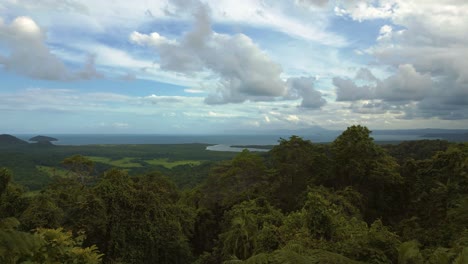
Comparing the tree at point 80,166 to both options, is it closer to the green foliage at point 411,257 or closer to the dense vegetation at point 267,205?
the dense vegetation at point 267,205

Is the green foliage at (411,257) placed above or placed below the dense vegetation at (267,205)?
above

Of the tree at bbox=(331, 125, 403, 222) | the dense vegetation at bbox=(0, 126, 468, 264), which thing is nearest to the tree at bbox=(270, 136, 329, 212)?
the dense vegetation at bbox=(0, 126, 468, 264)

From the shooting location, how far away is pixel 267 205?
24000 millimetres

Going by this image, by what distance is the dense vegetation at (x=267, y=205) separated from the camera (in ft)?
52.7

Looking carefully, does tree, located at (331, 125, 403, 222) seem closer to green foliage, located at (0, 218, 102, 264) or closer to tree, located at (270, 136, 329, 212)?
tree, located at (270, 136, 329, 212)

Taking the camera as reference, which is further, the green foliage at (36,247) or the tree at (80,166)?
the tree at (80,166)

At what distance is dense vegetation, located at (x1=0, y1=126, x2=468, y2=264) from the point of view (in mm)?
16062

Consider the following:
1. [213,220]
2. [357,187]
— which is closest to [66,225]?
[213,220]

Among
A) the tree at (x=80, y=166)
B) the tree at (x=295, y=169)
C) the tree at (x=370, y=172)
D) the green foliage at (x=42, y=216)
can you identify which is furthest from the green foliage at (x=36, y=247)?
Answer: the tree at (x=80, y=166)

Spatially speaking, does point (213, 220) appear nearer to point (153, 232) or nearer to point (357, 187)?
point (153, 232)

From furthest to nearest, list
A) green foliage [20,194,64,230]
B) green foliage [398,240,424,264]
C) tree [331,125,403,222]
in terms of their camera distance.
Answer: tree [331,125,403,222]
green foliage [20,194,64,230]
green foliage [398,240,424,264]

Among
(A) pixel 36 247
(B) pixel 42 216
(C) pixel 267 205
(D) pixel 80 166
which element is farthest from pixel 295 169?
(A) pixel 36 247

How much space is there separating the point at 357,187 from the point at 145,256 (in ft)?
53.2

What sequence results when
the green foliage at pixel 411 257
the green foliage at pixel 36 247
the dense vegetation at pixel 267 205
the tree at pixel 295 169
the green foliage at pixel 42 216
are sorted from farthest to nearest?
the tree at pixel 295 169 → the green foliage at pixel 42 216 → the dense vegetation at pixel 267 205 → the green foliage at pixel 411 257 → the green foliage at pixel 36 247
